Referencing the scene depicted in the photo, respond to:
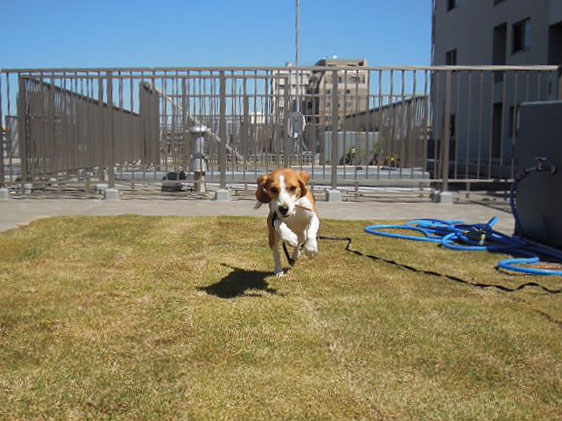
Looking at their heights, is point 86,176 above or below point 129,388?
above

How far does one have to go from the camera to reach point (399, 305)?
4691mm

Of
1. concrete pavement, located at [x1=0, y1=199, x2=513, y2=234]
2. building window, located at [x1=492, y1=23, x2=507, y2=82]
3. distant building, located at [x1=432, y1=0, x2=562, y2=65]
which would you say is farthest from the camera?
building window, located at [x1=492, y1=23, x2=507, y2=82]

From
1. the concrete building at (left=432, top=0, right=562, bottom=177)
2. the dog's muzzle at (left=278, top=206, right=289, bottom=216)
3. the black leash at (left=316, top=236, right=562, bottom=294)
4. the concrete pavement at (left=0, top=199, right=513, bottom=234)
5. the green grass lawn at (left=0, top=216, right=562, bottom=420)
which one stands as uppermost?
the concrete building at (left=432, top=0, right=562, bottom=177)

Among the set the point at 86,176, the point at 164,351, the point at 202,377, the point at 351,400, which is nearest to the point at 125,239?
the point at 164,351

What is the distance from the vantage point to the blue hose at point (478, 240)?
6246 mm

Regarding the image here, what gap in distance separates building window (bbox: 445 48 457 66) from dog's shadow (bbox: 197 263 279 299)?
29265mm

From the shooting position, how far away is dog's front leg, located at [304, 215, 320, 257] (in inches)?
187

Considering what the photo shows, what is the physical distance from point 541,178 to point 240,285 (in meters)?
4.18

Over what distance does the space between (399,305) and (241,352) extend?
1578 mm

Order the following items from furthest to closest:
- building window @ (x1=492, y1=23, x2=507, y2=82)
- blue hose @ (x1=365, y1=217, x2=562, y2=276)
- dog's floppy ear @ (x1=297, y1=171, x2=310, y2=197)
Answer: building window @ (x1=492, y1=23, x2=507, y2=82)
blue hose @ (x1=365, y1=217, x2=562, y2=276)
dog's floppy ear @ (x1=297, y1=171, x2=310, y2=197)

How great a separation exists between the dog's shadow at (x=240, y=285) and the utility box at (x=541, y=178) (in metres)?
3.66

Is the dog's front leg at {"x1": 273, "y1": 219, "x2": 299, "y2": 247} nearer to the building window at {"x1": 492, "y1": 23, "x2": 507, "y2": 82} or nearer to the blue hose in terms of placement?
the blue hose

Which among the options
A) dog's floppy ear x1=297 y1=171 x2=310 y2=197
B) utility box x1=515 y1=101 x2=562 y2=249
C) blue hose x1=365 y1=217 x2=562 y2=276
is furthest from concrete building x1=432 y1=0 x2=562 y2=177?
dog's floppy ear x1=297 y1=171 x2=310 y2=197

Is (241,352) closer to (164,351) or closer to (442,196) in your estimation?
(164,351)
